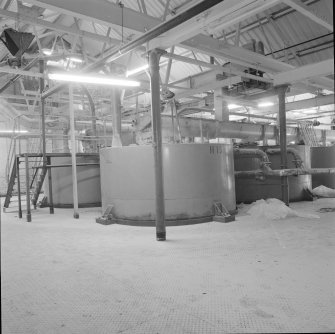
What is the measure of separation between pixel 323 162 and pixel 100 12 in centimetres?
819

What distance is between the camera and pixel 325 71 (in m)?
2.65

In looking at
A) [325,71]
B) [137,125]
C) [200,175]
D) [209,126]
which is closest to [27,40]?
[137,125]

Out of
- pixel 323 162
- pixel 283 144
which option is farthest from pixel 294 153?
pixel 323 162

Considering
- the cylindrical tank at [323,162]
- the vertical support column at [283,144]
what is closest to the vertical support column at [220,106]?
the vertical support column at [283,144]

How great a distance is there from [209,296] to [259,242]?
1.90 meters

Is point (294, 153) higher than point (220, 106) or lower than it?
lower

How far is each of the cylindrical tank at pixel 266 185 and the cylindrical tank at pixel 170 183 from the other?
7.78 feet

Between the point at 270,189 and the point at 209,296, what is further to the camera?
the point at 270,189

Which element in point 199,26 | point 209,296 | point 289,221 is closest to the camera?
point 209,296

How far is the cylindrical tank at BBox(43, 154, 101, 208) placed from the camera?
28.2 ft

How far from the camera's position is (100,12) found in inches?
189

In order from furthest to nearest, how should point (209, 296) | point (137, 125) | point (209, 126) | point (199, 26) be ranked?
point (209, 126) < point (137, 125) < point (199, 26) < point (209, 296)

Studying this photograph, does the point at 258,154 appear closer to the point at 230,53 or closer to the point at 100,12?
the point at 230,53

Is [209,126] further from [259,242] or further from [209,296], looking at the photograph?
[209,296]
